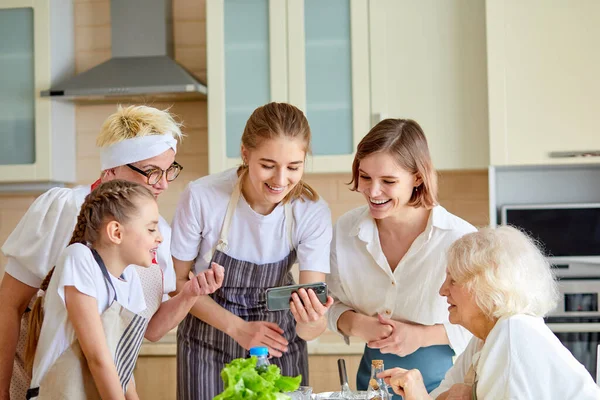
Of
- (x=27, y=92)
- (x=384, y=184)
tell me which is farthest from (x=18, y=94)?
(x=384, y=184)

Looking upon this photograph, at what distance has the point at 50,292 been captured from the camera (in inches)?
68.0

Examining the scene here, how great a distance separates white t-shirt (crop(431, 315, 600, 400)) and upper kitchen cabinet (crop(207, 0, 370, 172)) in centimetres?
205

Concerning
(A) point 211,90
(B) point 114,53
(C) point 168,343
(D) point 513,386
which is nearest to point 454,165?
(A) point 211,90

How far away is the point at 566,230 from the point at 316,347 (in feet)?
3.90

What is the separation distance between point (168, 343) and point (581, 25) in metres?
2.25

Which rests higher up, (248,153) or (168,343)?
(248,153)

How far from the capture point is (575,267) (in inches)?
131

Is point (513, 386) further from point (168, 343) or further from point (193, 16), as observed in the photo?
point (193, 16)

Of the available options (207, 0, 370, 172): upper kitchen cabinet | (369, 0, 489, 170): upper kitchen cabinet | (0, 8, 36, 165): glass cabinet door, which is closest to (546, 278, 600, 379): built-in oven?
(369, 0, 489, 170): upper kitchen cabinet

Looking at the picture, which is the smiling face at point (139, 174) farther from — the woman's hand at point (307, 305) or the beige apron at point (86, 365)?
the woman's hand at point (307, 305)

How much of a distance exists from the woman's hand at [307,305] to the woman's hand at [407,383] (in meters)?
0.25

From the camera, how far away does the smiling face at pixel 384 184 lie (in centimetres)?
210

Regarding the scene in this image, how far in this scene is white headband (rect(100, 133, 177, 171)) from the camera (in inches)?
81.9

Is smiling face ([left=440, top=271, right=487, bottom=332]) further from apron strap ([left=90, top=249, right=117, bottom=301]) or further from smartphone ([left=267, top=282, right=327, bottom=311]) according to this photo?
apron strap ([left=90, top=249, right=117, bottom=301])
